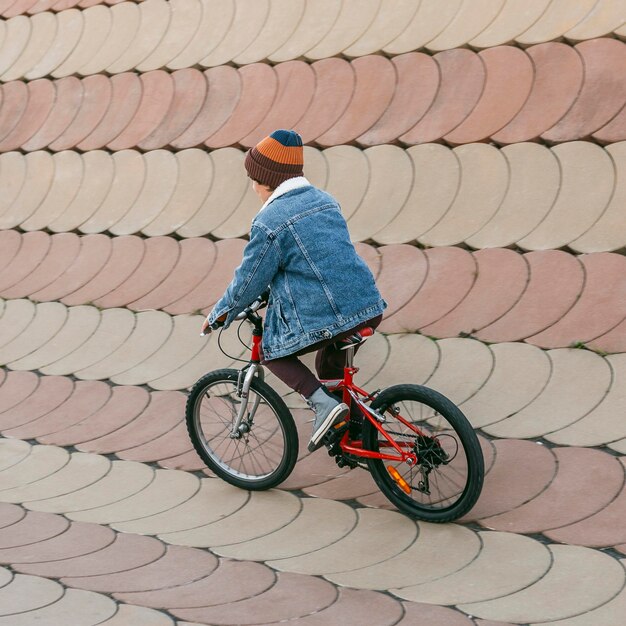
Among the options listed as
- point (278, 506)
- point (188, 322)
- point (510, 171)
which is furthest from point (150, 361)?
point (510, 171)

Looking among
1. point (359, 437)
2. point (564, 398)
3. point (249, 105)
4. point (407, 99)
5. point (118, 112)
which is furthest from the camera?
point (118, 112)

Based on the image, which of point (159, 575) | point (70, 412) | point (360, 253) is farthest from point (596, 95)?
point (159, 575)

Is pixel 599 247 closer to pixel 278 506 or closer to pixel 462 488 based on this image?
pixel 462 488

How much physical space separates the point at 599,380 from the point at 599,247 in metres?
0.86

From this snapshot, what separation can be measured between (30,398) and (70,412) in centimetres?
34

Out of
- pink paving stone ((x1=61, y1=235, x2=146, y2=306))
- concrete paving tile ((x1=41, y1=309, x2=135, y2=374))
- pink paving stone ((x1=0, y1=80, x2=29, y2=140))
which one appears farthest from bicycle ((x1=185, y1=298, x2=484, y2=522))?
pink paving stone ((x1=0, y1=80, x2=29, y2=140))

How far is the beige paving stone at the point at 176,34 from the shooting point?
22.7 ft

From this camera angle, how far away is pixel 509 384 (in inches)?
174

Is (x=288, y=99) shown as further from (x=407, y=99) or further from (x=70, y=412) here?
(x=70, y=412)

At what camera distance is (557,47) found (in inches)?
225

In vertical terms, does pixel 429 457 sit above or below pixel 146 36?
below

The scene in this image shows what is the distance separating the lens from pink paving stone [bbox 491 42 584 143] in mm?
5441

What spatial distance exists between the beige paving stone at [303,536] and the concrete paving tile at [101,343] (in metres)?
1.94

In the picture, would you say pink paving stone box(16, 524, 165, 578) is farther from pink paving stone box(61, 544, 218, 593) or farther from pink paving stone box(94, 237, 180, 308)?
pink paving stone box(94, 237, 180, 308)
